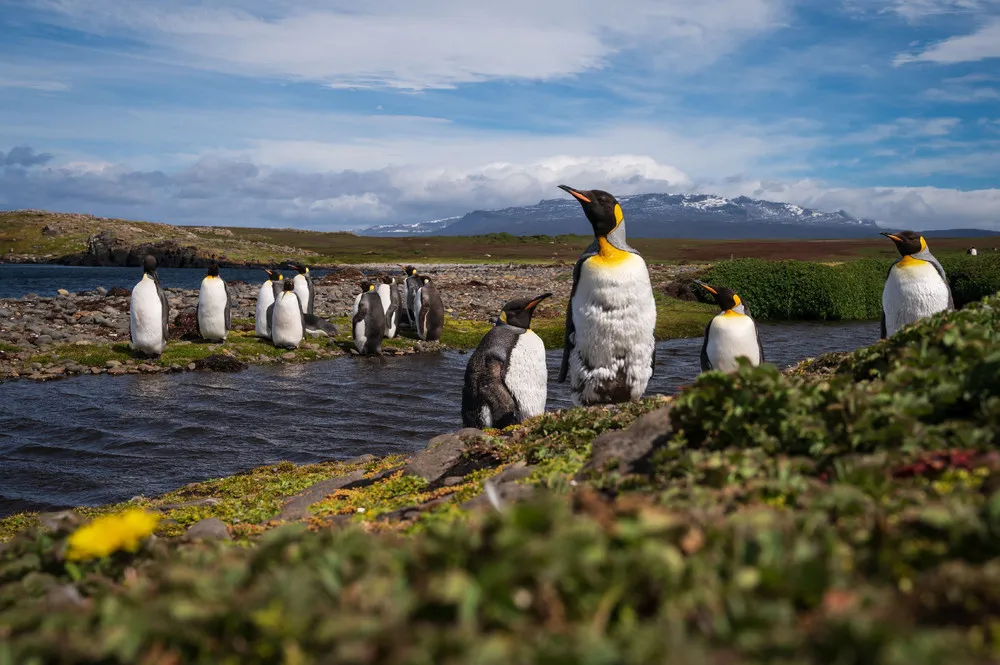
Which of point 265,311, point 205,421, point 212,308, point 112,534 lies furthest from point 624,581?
point 265,311

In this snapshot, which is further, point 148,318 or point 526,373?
point 148,318

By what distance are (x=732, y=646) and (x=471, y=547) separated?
0.82 m

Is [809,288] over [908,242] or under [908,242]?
under

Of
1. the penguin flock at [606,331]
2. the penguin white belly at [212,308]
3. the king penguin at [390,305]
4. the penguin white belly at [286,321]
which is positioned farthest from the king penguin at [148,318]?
the penguin flock at [606,331]

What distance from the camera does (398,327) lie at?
1097 inches

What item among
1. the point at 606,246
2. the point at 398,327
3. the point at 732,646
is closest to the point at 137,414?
the point at 606,246

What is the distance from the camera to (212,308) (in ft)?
76.4

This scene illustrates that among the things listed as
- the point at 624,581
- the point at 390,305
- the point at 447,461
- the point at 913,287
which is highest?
the point at 913,287

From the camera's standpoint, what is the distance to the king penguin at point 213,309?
23219 mm

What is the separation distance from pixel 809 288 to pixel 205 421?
→ 2907 centimetres

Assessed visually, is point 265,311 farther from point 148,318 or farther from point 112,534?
point 112,534

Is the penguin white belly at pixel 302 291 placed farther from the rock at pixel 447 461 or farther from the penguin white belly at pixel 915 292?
the rock at pixel 447 461

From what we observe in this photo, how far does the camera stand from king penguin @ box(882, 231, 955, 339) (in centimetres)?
1286

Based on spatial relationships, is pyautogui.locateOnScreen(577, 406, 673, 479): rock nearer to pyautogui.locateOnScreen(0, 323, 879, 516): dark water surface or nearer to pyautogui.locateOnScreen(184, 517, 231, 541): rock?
pyautogui.locateOnScreen(184, 517, 231, 541): rock
